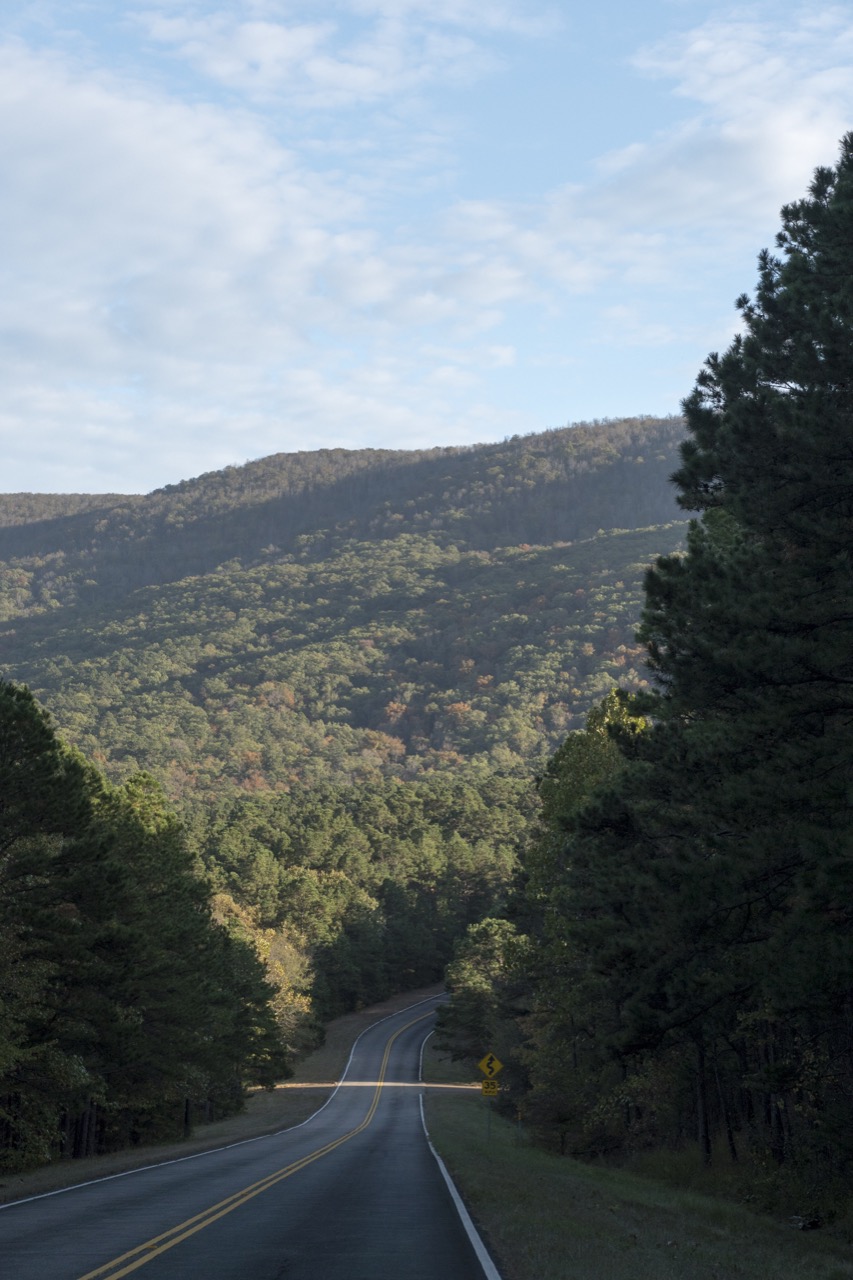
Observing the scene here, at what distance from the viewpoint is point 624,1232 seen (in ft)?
55.9

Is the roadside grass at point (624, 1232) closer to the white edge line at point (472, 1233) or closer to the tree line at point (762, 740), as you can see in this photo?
the white edge line at point (472, 1233)

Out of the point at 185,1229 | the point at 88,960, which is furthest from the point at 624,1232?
the point at 88,960

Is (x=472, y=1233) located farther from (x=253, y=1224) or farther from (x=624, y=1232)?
(x=253, y=1224)

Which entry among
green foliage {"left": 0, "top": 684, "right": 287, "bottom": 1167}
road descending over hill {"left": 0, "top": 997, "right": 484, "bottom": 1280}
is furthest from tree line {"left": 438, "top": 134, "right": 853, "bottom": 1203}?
green foliage {"left": 0, "top": 684, "right": 287, "bottom": 1167}

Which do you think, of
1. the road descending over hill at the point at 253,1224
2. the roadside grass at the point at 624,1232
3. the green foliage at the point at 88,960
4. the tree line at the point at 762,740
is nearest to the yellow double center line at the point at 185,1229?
the road descending over hill at the point at 253,1224

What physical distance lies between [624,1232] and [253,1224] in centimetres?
508

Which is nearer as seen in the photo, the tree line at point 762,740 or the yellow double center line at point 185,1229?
the yellow double center line at point 185,1229

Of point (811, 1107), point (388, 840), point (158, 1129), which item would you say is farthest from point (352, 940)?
point (811, 1107)

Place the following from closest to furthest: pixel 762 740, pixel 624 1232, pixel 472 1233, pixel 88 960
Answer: pixel 472 1233 < pixel 624 1232 < pixel 762 740 < pixel 88 960

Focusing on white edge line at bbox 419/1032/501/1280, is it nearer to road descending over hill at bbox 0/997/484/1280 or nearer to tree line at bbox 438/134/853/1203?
Result: road descending over hill at bbox 0/997/484/1280

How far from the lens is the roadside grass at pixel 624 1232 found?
13727 millimetres

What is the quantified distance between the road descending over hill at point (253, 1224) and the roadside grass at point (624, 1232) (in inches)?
27.6

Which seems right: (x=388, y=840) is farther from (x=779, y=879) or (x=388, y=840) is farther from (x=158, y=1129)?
(x=779, y=879)

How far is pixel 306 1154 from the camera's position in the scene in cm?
3325
